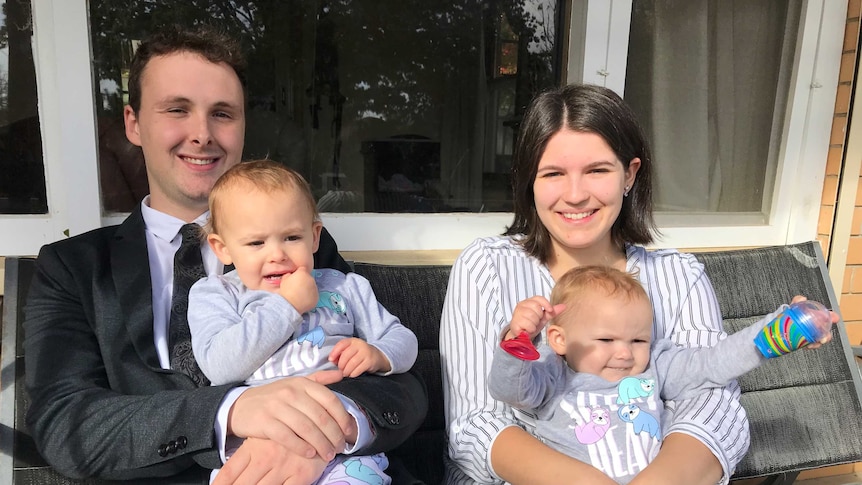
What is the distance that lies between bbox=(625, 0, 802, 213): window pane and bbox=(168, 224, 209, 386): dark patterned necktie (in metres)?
2.11

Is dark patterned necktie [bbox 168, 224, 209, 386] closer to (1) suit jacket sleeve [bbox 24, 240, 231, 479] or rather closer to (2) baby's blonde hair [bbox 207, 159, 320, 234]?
(1) suit jacket sleeve [bbox 24, 240, 231, 479]

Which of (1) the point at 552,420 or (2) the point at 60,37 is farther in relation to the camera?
(2) the point at 60,37

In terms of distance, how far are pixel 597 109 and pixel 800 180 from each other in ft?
6.29

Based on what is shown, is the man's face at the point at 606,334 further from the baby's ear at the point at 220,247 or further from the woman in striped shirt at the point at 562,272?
the baby's ear at the point at 220,247

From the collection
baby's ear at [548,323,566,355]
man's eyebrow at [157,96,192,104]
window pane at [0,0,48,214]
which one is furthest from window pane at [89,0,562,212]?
baby's ear at [548,323,566,355]

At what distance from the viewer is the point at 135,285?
1.41m

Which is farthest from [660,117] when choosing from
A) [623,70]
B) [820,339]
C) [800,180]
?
[820,339]

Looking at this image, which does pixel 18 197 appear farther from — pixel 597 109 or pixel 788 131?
pixel 788 131

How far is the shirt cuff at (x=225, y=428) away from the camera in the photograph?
1.20 metres

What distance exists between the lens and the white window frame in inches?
76.6

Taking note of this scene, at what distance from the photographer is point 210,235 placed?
1.35 metres

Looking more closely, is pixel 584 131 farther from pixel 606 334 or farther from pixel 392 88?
pixel 392 88

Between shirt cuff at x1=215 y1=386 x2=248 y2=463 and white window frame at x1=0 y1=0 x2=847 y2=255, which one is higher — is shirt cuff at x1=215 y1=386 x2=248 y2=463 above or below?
below

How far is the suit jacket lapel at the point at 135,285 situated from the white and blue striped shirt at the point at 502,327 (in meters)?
0.73
